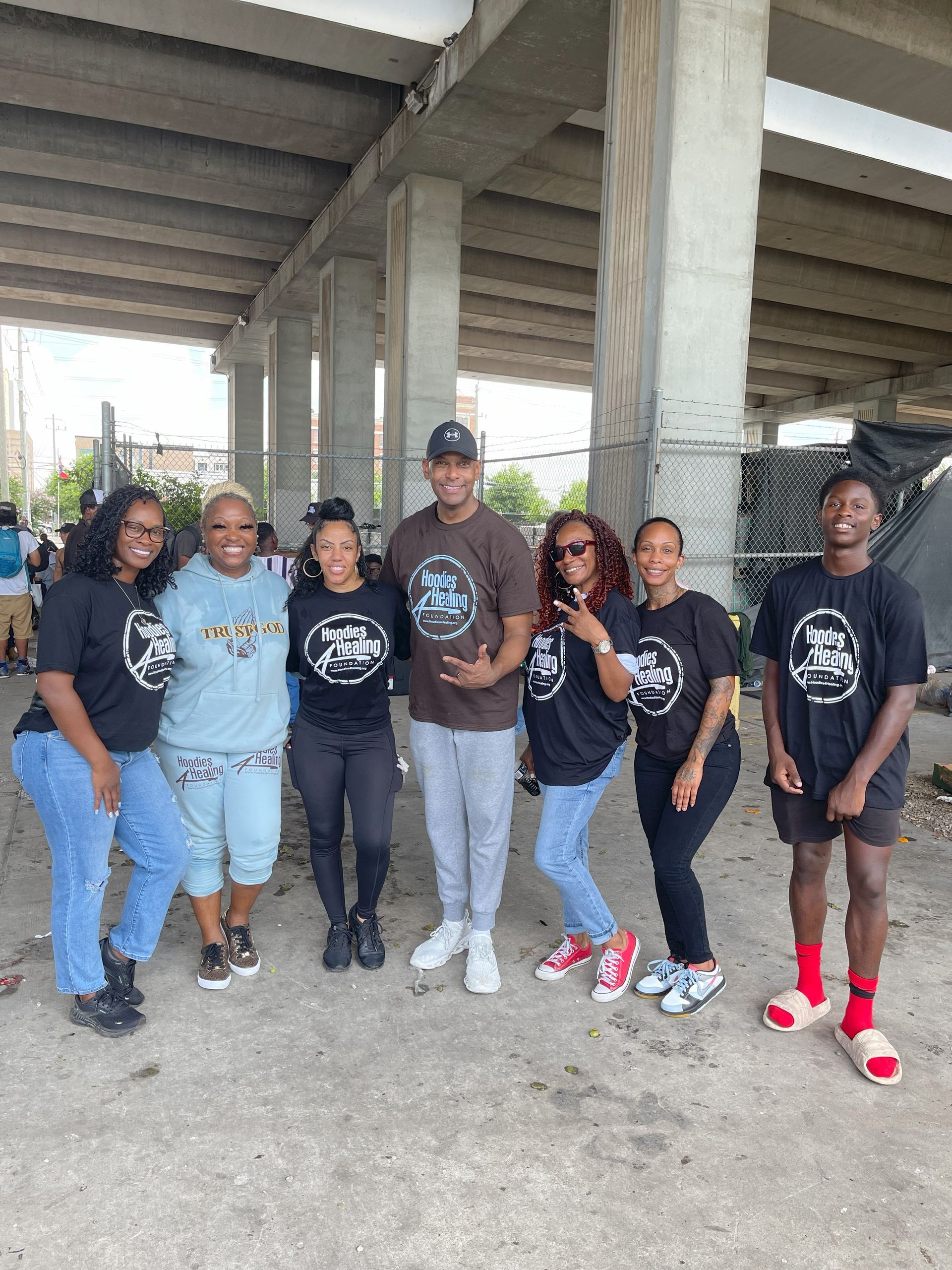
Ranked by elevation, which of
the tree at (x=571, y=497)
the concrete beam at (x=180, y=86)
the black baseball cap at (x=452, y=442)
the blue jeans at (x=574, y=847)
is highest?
the concrete beam at (x=180, y=86)

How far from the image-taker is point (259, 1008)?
124 inches

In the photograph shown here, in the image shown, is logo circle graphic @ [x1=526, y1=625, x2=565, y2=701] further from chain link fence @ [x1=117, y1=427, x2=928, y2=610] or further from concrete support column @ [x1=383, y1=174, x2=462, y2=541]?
concrete support column @ [x1=383, y1=174, x2=462, y2=541]

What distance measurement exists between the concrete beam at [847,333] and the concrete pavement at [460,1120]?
21.9 m

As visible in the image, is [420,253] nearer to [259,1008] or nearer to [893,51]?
[893,51]

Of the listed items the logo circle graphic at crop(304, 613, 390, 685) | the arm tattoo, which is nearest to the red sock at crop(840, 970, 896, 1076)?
the arm tattoo

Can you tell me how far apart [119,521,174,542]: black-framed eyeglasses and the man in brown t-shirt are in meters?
0.79

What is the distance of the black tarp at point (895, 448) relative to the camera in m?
8.28

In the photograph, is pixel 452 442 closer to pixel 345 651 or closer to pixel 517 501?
pixel 345 651

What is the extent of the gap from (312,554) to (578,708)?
3.80 ft

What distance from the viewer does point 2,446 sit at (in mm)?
31109

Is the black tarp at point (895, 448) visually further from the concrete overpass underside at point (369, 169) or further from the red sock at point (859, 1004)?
the red sock at point (859, 1004)

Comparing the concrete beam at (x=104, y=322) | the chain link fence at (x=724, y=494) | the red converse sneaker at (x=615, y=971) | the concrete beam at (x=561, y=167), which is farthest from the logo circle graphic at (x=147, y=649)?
the concrete beam at (x=104, y=322)

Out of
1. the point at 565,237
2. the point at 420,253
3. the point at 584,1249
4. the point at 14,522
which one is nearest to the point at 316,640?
the point at 584,1249

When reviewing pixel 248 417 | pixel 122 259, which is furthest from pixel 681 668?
pixel 248 417
